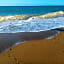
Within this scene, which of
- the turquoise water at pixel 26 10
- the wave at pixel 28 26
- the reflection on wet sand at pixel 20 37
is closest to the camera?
the reflection on wet sand at pixel 20 37

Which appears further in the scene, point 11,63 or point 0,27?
point 0,27

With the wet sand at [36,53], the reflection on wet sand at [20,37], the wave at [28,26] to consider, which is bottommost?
the wet sand at [36,53]

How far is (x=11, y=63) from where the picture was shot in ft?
6.56

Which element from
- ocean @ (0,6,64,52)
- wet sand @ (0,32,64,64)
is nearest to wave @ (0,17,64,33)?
ocean @ (0,6,64,52)

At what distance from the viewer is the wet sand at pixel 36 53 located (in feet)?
6.71

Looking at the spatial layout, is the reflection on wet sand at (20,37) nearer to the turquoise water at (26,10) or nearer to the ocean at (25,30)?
the ocean at (25,30)

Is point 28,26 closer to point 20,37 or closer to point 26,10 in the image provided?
point 20,37

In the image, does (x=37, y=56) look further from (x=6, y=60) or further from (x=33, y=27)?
(x=33, y=27)

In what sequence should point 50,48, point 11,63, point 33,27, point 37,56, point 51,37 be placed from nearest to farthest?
1. point 11,63
2. point 37,56
3. point 50,48
4. point 51,37
5. point 33,27

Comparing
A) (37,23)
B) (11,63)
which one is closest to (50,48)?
(11,63)

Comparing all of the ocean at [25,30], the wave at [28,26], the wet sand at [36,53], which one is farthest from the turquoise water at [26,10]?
the wet sand at [36,53]

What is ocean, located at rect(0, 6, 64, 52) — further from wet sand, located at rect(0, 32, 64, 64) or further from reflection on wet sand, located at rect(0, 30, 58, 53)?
wet sand, located at rect(0, 32, 64, 64)

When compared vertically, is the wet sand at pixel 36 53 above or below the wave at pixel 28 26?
below

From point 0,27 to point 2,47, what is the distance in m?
0.73
